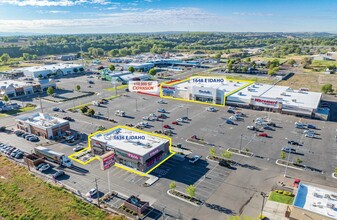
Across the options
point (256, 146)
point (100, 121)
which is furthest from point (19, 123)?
point (256, 146)

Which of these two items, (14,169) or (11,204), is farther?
(14,169)

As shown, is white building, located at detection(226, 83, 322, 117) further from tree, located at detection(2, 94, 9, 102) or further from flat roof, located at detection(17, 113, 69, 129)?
tree, located at detection(2, 94, 9, 102)

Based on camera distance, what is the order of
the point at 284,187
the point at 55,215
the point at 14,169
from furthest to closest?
the point at 14,169 → the point at 284,187 → the point at 55,215

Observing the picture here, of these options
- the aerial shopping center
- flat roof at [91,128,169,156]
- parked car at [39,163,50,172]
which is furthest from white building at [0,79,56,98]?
flat roof at [91,128,169,156]

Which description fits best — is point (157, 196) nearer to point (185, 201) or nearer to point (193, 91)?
point (185, 201)

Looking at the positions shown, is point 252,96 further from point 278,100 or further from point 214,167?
point 214,167
